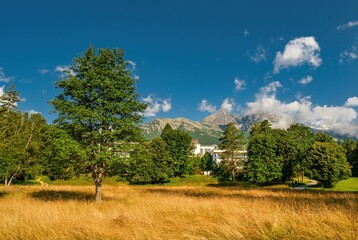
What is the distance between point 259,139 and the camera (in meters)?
61.6

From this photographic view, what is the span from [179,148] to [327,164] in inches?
1481

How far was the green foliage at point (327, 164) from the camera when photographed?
2028 inches

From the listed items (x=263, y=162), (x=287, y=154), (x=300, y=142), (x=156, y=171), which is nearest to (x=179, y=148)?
(x=156, y=171)

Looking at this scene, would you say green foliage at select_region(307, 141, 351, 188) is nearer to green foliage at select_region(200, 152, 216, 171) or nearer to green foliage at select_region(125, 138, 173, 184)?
green foliage at select_region(125, 138, 173, 184)

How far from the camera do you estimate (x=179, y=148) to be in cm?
7688

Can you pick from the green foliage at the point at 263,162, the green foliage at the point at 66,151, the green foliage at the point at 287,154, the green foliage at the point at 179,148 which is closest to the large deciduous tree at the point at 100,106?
the green foliage at the point at 66,151

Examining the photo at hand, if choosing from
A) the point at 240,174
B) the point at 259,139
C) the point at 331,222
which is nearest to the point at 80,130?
the point at 331,222

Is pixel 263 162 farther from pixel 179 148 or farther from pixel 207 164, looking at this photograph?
pixel 207 164

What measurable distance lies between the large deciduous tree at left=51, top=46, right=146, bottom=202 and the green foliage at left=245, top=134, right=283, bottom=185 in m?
46.5

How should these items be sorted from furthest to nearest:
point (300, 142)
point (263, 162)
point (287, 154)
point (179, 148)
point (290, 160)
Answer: point (300, 142) → point (179, 148) → point (287, 154) → point (290, 160) → point (263, 162)

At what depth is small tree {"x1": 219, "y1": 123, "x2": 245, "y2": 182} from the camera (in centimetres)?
6322

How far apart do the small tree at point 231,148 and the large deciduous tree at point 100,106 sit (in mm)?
48792

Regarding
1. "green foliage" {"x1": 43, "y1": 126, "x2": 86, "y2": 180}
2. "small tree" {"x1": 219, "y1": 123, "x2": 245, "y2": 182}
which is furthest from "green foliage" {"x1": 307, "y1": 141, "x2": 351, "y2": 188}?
"green foliage" {"x1": 43, "y1": 126, "x2": 86, "y2": 180}

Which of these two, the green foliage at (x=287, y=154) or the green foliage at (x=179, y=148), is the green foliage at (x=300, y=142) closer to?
the green foliage at (x=287, y=154)
